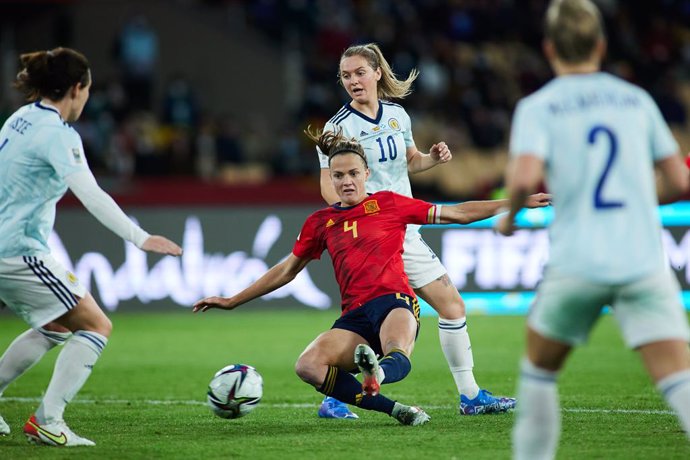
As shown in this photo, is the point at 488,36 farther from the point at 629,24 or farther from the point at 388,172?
the point at 388,172

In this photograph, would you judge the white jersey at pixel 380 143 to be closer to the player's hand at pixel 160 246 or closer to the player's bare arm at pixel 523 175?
the player's hand at pixel 160 246

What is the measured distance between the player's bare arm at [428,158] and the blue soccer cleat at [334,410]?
1705 mm

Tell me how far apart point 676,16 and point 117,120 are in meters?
12.8

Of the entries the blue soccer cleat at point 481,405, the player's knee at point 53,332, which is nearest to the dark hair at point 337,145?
the blue soccer cleat at point 481,405

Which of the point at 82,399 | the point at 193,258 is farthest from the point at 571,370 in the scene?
the point at 193,258

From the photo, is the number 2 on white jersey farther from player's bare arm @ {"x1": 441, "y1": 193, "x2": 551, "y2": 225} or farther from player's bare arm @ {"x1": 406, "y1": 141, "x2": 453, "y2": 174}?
player's bare arm @ {"x1": 406, "y1": 141, "x2": 453, "y2": 174}

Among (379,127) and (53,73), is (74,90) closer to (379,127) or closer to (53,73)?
(53,73)

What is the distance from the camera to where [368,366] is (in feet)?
18.9

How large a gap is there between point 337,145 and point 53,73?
1.80m

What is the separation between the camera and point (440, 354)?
11391 millimetres

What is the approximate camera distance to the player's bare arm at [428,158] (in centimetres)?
737

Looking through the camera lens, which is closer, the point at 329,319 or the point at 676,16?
the point at 329,319

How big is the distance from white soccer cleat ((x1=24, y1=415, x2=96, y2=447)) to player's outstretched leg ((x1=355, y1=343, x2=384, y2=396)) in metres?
1.62

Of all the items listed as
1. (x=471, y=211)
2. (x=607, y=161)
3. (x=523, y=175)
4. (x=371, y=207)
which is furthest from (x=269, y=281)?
(x=607, y=161)
